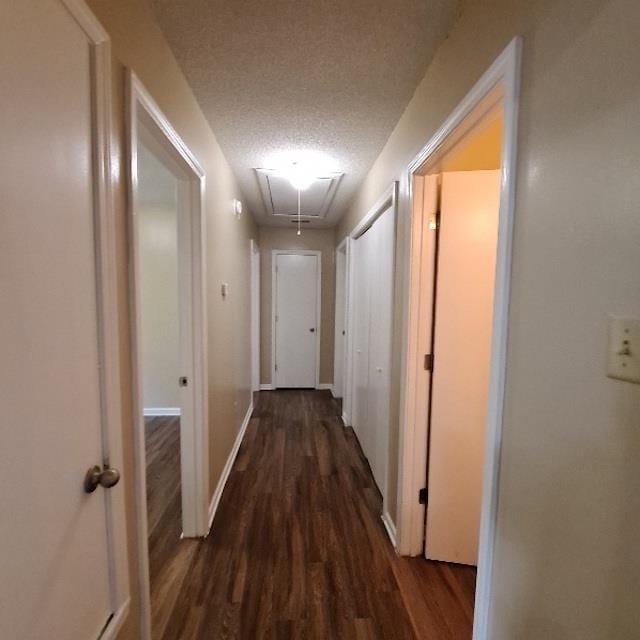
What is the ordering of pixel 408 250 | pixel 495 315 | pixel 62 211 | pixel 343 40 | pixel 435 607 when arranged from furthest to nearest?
pixel 408 250, pixel 435 607, pixel 343 40, pixel 495 315, pixel 62 211

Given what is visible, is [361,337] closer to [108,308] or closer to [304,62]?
[304,62]

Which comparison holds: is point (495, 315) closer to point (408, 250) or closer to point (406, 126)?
point (408, 250)

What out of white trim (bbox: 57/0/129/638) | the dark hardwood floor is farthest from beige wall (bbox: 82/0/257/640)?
the dark hardwood floor

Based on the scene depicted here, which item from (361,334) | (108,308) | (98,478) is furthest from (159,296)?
(98,478)

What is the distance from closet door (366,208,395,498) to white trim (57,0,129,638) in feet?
4.86

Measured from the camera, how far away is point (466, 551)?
1783mm

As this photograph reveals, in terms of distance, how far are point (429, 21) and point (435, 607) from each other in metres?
2.44

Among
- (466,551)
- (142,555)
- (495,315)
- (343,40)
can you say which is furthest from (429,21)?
(466,551)

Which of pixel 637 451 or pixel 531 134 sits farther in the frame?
pixel 531 134

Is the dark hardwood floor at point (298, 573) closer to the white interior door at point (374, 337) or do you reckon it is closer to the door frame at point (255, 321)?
the white interior door at point (374, 337)

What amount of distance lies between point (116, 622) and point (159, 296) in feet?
11.3

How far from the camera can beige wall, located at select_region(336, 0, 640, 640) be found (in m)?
0.59

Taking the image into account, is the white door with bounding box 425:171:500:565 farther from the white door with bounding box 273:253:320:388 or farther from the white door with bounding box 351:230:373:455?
the white door with bounding box 273:253:320:388

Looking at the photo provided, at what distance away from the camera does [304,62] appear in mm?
1462
